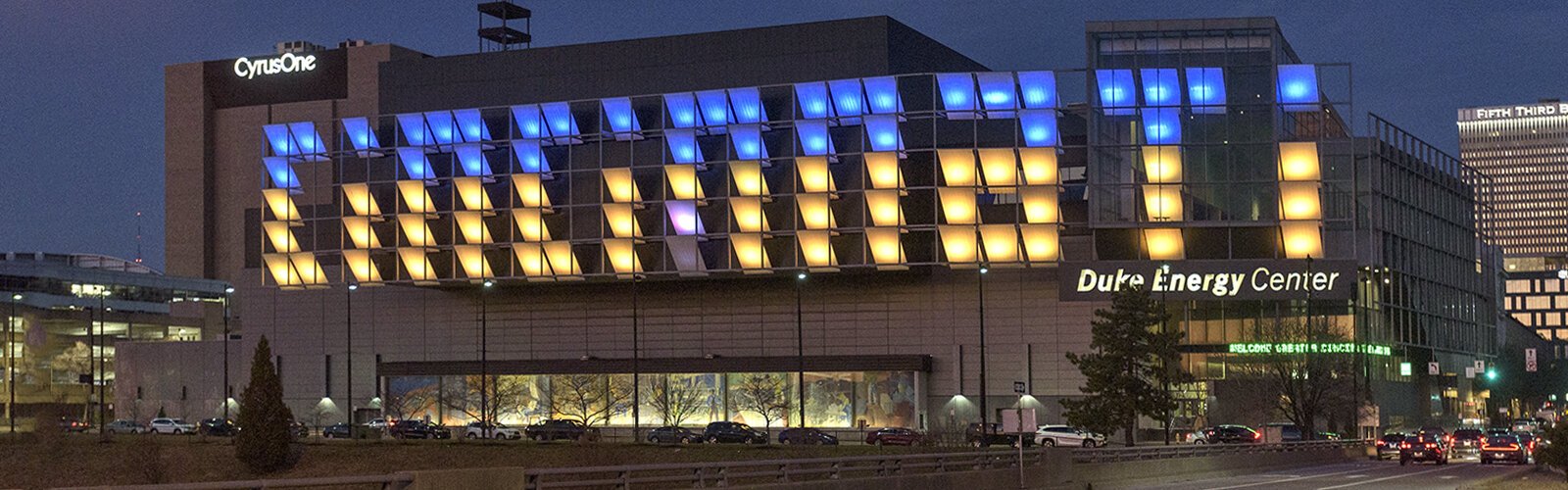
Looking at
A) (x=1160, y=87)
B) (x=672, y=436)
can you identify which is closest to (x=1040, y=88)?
(x=1160, y=87)

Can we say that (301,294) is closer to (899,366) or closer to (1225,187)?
(899,366)

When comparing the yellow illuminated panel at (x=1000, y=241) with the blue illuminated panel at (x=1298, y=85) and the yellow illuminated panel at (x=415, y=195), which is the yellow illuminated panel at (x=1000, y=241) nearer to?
the blue illuminated panel at (x=1298, y=85)

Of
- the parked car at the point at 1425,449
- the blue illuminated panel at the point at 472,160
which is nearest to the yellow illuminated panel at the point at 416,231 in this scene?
the blue illuminated panel at the point at 472,160

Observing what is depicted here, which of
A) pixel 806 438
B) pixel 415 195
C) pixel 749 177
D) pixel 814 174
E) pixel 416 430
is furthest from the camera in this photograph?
pixel 415 195

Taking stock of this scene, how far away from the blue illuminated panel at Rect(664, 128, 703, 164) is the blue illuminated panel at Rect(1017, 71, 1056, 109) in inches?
778

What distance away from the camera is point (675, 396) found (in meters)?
123

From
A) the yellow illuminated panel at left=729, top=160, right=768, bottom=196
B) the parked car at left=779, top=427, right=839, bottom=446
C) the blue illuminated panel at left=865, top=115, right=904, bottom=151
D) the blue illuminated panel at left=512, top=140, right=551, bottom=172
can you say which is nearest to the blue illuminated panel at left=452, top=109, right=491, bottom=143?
the blue illuminated panel at left=512, top=140, right=551, bottom=172

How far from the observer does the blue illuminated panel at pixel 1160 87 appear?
110750mm

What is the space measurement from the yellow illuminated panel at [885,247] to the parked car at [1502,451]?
128 ft

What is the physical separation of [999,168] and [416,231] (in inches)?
1530

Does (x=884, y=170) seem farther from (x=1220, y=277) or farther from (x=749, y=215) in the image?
(x=1220, y=277)

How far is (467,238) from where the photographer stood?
122938 millimetres

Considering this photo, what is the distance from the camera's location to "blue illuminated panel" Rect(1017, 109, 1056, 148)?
110 metres

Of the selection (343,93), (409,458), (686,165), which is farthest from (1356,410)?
(343,93)
